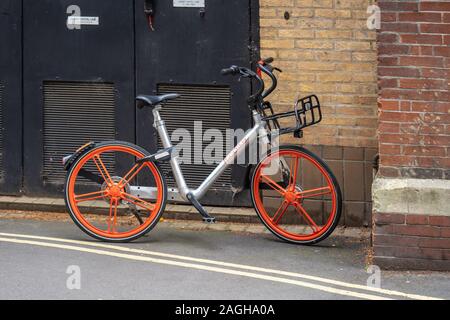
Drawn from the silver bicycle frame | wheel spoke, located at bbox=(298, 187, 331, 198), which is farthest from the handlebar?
wheel spoke, located at bbox=(298, 187, 331, 198)

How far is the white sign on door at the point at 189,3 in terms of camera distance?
9.04 m

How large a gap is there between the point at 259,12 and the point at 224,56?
1.68 ft

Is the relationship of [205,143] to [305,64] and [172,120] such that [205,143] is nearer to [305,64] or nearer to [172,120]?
[172,120]

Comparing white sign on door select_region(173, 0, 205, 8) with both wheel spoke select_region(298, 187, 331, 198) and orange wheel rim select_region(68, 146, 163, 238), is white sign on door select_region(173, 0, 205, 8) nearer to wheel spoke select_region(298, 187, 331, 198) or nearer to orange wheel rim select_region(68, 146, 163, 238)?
orange wheel rim select_region(68, 146, 163, 238)

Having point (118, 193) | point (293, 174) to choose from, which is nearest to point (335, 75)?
point (293, 174)

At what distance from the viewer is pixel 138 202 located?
8.15m

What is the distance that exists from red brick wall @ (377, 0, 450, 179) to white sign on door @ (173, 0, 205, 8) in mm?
2131

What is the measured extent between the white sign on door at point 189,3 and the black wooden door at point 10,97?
60.1 inches

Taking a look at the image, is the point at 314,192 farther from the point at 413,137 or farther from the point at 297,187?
the point at 413,137

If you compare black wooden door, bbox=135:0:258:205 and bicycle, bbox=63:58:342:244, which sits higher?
black wooden door, bbox=135:0:258:205

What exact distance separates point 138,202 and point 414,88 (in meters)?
2.42

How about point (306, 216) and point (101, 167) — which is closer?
point (306, 216)

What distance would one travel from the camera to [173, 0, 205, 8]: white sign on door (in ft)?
29.7
